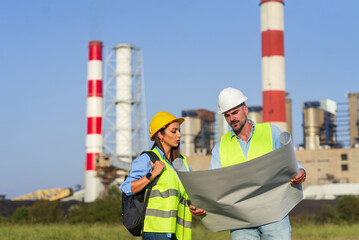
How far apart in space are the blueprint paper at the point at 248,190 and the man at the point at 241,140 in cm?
10

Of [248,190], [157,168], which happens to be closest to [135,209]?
[157,168]

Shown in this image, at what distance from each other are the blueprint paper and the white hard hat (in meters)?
0.52

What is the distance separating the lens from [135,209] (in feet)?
12.7

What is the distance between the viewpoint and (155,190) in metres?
3.90

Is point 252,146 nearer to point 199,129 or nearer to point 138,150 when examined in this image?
point 138,150

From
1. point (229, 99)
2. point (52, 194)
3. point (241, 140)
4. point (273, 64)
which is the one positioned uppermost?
point (273, 64)

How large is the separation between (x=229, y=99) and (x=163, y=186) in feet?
2.59

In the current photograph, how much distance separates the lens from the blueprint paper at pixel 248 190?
11.6 feet

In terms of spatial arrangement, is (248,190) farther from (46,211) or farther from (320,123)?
(320,123)

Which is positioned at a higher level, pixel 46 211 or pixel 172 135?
pixel 172 135

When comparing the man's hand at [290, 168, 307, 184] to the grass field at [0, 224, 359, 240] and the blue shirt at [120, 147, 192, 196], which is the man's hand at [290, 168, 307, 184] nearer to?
the blue shirt at [120, 147, 192, 196]

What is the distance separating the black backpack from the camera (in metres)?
3.83

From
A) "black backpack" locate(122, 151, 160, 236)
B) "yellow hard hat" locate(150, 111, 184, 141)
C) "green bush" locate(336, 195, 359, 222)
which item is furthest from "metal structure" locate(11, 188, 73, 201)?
"black backpack" locate(122, 151, 160, 236)

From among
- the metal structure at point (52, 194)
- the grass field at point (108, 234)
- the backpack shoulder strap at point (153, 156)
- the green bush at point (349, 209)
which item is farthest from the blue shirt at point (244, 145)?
the metal structure at point (52, 194)
